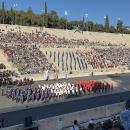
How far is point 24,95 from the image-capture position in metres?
31.4

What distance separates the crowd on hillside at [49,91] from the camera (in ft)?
104

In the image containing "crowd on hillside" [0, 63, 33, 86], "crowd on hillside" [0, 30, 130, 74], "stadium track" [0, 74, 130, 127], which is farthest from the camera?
"crowd on hillside" [0, 30, 130, 74]

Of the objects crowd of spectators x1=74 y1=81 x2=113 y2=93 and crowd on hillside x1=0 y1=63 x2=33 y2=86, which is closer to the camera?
crowd of spectators x1=74 y1=81 x2=113 y2=93

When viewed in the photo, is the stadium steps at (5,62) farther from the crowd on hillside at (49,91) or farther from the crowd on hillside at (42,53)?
the crowd on hillside at (49,91)

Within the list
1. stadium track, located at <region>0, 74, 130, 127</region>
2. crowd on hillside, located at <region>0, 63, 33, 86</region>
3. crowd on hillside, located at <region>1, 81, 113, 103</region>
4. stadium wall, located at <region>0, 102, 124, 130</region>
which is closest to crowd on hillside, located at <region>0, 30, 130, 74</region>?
crowd on hillside, located at <region>0, 63, 33, 86</region>

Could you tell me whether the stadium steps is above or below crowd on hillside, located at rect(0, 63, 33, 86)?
above

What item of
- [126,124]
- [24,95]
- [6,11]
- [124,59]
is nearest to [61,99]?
[24,95]

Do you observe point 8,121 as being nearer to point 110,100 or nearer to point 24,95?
point 24,95

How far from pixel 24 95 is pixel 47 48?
2943 centimetres

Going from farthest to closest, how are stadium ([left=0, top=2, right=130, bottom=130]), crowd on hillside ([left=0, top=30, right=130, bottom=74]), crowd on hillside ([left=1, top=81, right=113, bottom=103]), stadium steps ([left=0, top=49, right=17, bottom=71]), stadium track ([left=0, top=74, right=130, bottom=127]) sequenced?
crowd on hillside ([left=0, top=30, right=130, bottom=74]) < stadium steps ([left=0, top=49, right=17, bottom=71]) < crowd on hillside ([left=1, top=81, right=113, bottom=103]) < stadium track ([left=0, top=74, right=130, bottom=127]) < stadium ([left=0, top=2, right=130, bottom=130])

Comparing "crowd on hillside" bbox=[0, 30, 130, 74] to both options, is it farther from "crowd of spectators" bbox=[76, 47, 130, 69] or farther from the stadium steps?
the stadium steps

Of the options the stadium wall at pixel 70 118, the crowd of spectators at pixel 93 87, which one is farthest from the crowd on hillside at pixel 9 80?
the stadium wall at pixel 70 118

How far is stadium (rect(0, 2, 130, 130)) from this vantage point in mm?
20013

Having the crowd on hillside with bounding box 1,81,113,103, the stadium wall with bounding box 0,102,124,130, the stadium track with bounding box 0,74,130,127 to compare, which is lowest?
the stadium track with bounding box 0,74,130,127
